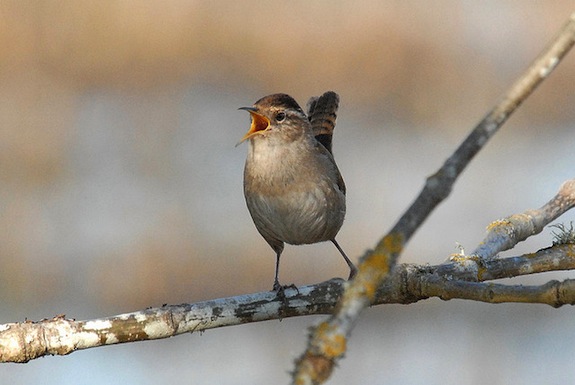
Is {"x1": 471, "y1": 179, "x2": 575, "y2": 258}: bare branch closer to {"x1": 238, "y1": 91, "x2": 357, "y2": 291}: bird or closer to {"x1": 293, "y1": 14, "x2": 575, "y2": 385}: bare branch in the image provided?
{"x1": 238, "y1": 91, "x2": 357, "y2": 291}: bird

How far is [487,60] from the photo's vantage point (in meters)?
10.4

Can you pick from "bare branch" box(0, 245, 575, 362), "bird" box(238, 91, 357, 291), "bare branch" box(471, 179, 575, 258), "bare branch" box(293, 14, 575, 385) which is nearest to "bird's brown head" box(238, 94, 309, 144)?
"bird" box(238, 91, 357, 291)

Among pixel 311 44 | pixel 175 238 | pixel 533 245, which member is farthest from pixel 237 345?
pixel 311 44

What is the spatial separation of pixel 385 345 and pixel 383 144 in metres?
2.50

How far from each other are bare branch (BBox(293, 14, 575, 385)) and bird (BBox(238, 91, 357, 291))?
2199mm

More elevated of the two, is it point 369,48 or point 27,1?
point 27,1

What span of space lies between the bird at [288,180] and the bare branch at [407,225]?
220 cm

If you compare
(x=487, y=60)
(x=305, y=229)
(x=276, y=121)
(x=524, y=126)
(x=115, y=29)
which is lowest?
(x=305, y=229)

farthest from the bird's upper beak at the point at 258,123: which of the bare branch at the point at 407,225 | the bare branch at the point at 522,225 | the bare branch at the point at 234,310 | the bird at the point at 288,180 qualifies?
the bare branch at the point at 407,225

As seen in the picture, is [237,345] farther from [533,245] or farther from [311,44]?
[311,44]

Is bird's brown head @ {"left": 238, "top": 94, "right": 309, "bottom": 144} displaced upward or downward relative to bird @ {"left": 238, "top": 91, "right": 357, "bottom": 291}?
upward

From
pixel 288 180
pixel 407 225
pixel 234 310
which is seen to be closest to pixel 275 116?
pixel 288 180

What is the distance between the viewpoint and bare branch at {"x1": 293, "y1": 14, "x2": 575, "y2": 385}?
1702 mm

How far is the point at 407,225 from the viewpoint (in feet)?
5.82
